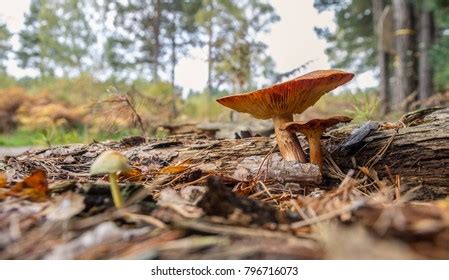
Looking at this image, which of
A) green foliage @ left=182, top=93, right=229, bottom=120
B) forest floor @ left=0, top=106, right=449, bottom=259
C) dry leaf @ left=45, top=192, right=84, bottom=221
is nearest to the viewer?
forest floor @ left=0, top=106, right=449, bottom=259

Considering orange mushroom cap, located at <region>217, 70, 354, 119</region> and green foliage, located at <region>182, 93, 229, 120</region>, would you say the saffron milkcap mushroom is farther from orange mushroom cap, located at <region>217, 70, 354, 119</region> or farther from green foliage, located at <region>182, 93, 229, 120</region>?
green foliage, located at <region>182, 93, 229, 120</region>

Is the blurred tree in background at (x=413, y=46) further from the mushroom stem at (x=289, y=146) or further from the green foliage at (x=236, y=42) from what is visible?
the mushroom stem at (x=289, y=146)

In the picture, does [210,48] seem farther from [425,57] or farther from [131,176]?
[131,176]

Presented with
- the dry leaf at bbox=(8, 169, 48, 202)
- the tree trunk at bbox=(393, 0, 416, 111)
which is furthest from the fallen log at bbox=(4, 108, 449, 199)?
the tree trunk at bbox=(393, 0, 416, 111)

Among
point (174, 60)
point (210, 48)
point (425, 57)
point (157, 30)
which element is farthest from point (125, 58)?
point (425, 57)

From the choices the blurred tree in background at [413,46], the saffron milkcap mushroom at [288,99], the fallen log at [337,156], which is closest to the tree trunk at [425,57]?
the blurred tree in background at [413,46]
